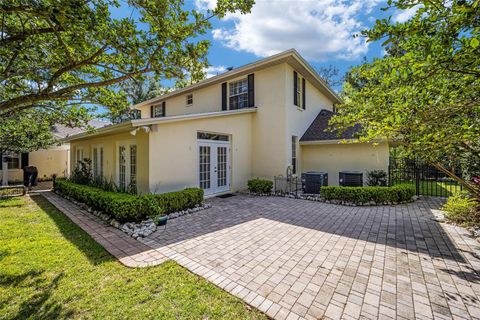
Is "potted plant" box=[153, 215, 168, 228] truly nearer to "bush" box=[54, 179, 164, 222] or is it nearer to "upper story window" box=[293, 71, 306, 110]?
"bush" box=[54, 179, 164, 222]

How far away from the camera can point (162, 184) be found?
7746 millimetres

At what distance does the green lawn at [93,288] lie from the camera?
8.64ft

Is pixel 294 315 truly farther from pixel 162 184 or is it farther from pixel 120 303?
pixel 162 184

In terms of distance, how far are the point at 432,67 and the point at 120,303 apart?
467 cm

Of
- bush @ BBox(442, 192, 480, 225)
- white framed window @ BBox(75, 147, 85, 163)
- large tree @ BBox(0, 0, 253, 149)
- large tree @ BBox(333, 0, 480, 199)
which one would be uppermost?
large tree @ BBox(0, 0, 253, 149)

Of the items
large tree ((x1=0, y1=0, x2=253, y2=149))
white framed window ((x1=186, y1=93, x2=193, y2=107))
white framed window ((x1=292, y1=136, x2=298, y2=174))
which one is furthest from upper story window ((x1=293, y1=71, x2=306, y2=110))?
large tree ((x1=0, y1=0, x2=253, y2=149))

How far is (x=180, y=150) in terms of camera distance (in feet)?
27.0

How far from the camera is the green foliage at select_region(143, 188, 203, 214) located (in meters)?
6.46

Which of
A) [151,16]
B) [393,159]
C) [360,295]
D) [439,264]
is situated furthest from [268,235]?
[393,159]

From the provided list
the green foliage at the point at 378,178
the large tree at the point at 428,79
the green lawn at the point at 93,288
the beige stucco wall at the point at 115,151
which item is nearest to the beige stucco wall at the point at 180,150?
the beige stucco wall at the point at 115,151

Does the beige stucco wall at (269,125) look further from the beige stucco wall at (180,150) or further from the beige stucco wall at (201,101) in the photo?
the beige stucco wall at (201,101)

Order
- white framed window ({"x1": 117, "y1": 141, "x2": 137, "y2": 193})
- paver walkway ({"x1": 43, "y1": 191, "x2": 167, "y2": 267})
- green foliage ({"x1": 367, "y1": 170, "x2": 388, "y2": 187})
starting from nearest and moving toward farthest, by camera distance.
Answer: paver walkway ({"x1": 43, "y1": 191, "x2": 167, "y2": 267}) → white framed window ({"x1": 117, "y1": 141, "x2": 137, "y2": 193}) → green foliage ({"x1": 367, "y1": 170, "x2": 388, "y2": 187})

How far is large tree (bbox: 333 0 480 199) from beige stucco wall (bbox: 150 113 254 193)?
563 centimetres

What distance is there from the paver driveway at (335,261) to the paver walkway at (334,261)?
0.02 metres
